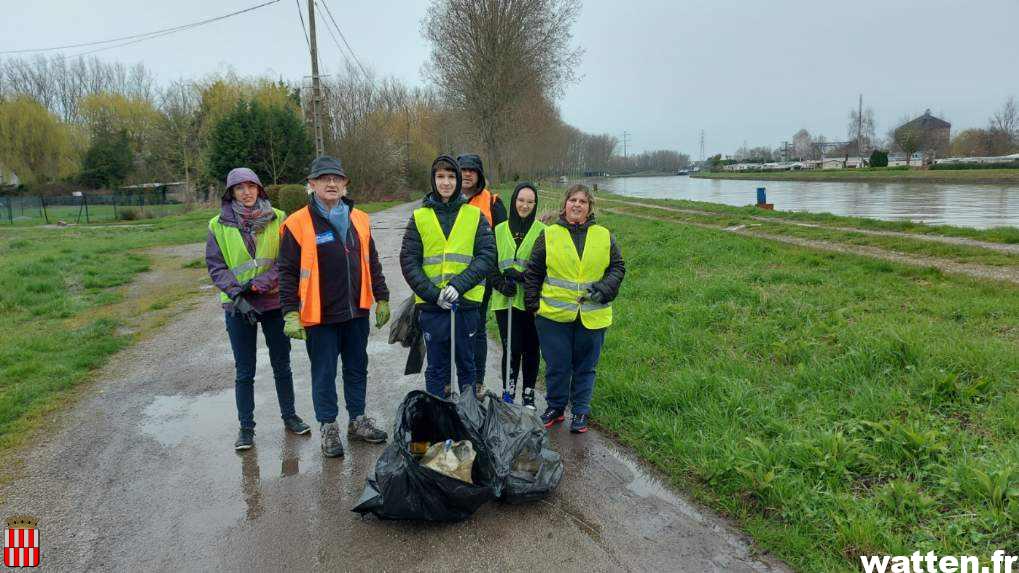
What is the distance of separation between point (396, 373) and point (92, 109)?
2328 inches

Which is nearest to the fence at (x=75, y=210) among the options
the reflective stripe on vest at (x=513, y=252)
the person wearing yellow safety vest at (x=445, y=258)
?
the reflective stripe on vest at (x=513, y=252)

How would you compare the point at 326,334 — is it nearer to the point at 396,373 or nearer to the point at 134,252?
the point at 396,373

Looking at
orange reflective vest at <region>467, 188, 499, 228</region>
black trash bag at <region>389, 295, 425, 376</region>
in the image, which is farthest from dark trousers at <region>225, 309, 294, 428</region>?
orange reflective vest at <region>467, 188, 499, 228</region>

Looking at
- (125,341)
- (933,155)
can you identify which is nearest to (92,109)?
(125,341)

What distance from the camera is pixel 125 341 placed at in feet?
23.6

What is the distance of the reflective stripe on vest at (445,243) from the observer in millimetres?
4230

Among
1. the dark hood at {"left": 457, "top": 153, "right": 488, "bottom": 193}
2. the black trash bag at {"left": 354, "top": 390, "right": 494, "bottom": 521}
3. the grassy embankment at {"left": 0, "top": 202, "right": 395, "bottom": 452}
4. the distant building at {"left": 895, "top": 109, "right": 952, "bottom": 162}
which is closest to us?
the black trash bag at {"left": 354, "top": 390, "right": 494, "bottom": 521}

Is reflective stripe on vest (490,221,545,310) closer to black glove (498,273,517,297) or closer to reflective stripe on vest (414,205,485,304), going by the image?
black glove (498,273,517,297)

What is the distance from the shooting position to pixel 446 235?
425 centimetres

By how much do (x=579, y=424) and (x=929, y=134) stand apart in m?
91.5

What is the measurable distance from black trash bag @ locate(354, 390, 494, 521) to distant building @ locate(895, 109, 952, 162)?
7608 cm

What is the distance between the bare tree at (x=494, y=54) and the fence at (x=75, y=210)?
18.6 meters

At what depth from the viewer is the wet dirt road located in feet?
9.61

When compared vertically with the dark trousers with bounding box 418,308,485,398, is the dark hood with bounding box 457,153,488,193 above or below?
above
